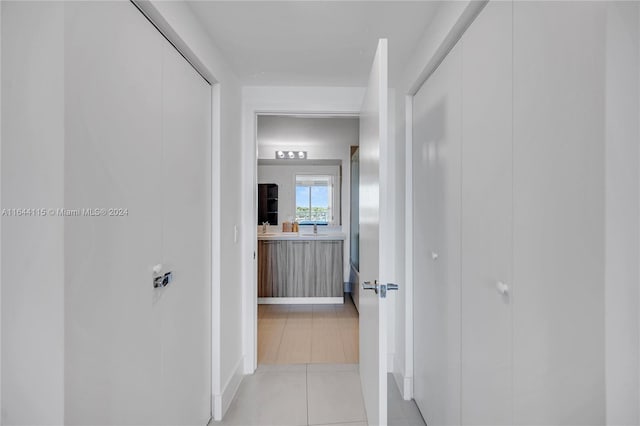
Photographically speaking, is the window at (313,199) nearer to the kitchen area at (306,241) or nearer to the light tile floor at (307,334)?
the kitchen area at (306,241)

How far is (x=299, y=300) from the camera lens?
421cm

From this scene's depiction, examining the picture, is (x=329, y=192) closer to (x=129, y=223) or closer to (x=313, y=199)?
(x=313, y=199)

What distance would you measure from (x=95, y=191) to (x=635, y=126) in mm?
1347

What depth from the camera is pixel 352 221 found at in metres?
4.57

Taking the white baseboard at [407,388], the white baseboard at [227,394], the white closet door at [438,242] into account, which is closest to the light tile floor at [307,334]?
the white baseboard at [227,394]

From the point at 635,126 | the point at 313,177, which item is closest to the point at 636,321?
the point at 635,126

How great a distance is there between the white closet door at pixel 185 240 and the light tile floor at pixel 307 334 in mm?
997

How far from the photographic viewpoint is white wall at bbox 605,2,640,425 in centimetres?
65

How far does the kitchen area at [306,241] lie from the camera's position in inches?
121

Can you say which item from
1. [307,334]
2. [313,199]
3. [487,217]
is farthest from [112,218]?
[313,199]

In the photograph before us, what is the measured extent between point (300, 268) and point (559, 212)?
360 cm

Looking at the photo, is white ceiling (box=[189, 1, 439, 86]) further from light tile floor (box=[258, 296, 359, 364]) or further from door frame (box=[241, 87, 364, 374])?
light tile floor (box=[258, 296, 359, 364])

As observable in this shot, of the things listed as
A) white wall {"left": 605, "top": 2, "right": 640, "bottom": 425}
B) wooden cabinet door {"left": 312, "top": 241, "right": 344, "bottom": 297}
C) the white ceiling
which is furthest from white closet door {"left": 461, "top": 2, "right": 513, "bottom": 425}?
wooden cabinet door {"left": 312, "top": 241, "right": 344, "bottom": 297}

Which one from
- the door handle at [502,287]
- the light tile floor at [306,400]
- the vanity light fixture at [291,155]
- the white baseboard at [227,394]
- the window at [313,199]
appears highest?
the vanity light fixture at [291,155]
